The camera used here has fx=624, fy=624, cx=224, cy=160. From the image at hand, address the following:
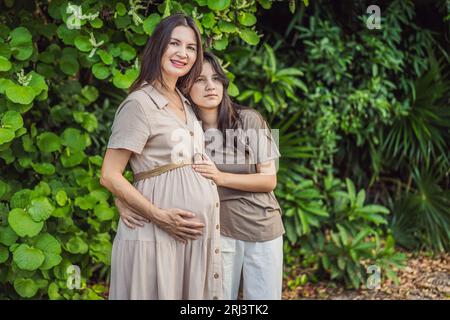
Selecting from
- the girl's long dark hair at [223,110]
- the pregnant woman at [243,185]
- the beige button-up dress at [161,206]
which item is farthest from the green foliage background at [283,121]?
the beige button-up dress at [161,206]

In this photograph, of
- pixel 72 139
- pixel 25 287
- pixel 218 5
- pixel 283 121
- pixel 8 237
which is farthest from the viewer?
pixel 283 121

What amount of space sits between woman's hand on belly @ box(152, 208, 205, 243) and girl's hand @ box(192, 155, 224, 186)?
0.18 m

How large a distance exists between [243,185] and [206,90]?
0.41 metres

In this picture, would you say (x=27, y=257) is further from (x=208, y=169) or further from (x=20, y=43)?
(x=208, y=169)

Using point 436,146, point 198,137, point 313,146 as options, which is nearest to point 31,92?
point 198,137

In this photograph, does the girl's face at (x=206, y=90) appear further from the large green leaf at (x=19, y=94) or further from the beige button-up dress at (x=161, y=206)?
the large green leaf at (x=19, y=94)

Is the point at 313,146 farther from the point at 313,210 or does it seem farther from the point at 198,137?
the point at 198,137

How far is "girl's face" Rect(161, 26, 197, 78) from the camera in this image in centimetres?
231

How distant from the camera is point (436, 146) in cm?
536

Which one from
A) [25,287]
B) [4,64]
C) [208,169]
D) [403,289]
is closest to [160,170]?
[208,169]

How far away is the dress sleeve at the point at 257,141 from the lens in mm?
2584

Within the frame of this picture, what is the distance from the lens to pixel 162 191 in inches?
90.0

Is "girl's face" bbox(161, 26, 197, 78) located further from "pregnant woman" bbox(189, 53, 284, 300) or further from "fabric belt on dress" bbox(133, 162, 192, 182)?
"fabric belt on dress" bbox(133, 162, 192, 182)
